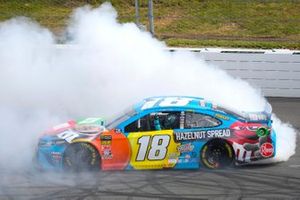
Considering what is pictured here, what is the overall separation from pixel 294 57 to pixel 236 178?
24.4 feet

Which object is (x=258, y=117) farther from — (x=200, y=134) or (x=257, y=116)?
(x=200, y=134)

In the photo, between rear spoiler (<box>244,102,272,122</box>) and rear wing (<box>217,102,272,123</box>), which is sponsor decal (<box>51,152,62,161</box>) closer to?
rear wing (<box>217,102,272,123</box>)

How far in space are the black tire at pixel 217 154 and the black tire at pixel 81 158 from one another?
5.74 ft

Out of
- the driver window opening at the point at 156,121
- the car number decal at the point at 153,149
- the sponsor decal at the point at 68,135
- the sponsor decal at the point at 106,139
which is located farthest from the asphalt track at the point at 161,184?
the driver window opening at the point at 156,121

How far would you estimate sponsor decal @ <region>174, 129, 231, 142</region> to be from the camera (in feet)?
31.3

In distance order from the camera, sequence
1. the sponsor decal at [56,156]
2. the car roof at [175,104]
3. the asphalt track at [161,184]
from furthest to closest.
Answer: the car roof at [175,104], the sponsor decal at [56,156], the asphalt track at [161,184]

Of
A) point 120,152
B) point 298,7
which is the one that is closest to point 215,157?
point 120,152

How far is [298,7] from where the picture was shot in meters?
23.2

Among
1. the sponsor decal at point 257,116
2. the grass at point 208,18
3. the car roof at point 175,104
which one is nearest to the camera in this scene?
the car roof at point 175,104

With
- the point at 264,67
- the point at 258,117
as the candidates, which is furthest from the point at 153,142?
the point at 264,67

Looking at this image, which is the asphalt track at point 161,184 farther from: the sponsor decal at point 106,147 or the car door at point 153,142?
the sponsor decal at point 106,147

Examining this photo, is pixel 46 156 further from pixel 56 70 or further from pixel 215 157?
pixel 56 70

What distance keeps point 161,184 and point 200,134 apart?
1187 millimetres

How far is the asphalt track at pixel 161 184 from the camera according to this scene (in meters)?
8.46
